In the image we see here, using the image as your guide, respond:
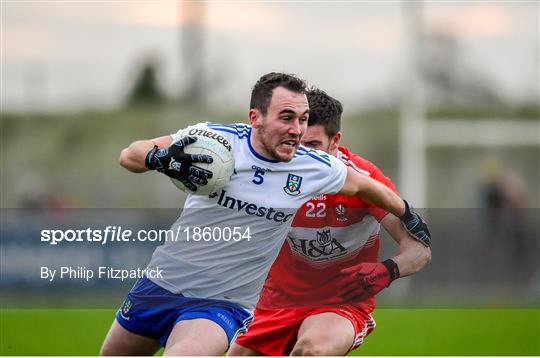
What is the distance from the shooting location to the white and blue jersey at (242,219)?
6746mm

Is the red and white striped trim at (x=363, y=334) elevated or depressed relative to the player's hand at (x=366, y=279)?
depressed

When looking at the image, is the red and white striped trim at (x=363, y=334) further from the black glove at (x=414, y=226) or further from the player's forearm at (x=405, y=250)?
the black glove at (x=414, y=226)

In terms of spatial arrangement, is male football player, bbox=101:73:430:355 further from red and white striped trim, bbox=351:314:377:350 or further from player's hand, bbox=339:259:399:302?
red and white striped trim, bbox=351:314:377:350

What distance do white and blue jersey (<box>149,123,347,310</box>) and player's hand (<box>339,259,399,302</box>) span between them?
0.66 m

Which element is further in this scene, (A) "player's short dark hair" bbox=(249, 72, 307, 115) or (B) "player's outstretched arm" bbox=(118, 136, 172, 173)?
(A) "player's short dark hair" bbox=(249, 72, 307, 115)

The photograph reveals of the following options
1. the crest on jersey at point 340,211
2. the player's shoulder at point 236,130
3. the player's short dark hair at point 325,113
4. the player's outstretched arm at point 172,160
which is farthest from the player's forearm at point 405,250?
the player's outstretched arm at point 172,160

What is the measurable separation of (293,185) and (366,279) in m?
0.96

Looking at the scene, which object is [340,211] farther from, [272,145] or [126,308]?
[126,308]

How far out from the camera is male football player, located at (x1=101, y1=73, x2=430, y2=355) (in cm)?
662

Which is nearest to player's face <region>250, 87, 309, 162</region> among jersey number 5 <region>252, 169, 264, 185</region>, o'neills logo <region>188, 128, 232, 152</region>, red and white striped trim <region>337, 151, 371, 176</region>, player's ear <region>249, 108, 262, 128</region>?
player's ear <region>249, 108, 262, 128</region>

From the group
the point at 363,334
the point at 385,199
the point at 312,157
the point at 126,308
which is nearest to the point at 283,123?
the point at 312,157

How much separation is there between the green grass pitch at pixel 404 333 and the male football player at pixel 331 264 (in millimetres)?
3834

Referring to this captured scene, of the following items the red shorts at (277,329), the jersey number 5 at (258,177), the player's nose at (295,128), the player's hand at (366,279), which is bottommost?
the red shorts at (277,329)

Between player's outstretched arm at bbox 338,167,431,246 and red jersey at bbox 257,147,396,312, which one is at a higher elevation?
player's outstretched arm at bbox 338,167,431,246
